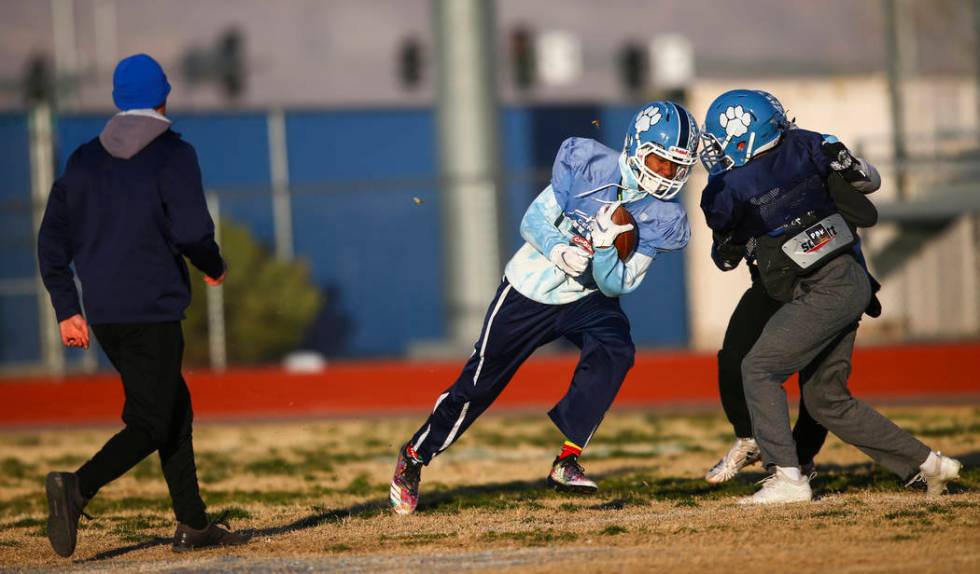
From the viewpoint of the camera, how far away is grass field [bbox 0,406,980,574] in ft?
17.8

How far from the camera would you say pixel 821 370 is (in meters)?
6.58

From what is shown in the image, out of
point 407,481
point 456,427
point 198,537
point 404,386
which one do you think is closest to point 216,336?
point 404,386

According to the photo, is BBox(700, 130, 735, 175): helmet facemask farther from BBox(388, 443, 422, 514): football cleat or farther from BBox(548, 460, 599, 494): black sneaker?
BBox(388, 443, 422, 514): football cleat

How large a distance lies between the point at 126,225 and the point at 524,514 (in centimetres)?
227

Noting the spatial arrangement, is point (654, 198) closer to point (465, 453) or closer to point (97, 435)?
point (465, 453)

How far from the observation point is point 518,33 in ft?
102

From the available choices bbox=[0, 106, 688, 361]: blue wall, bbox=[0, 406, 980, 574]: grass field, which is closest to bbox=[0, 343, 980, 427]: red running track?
bbox=[0, 106, 688, 361]: blue wall

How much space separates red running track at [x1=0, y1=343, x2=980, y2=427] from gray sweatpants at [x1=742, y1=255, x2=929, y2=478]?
23.6 ft

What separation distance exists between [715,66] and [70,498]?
33.9 meters

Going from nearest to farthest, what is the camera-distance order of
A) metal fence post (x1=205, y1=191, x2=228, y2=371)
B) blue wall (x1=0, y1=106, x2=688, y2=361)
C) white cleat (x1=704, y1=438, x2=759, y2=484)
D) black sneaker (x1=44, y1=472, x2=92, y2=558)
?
black sneaker (x1=44, y1=472, x2=92, y2=558) → white cleat (x1=704, y1=438, x2=759, y2=484) → metal fence post (x1=205, y1=191, x2=228, y2=371) → blue wall (x1=0, y1=106, x2=688, y2=361)

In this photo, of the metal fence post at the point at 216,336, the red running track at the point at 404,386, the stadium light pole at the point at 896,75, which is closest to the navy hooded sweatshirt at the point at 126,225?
the red running track at the point at 404,386

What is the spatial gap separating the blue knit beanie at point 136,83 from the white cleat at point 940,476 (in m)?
3.67

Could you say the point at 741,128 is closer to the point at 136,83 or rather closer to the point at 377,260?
the point at 136,83

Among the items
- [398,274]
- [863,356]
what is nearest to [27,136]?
[398,274]
